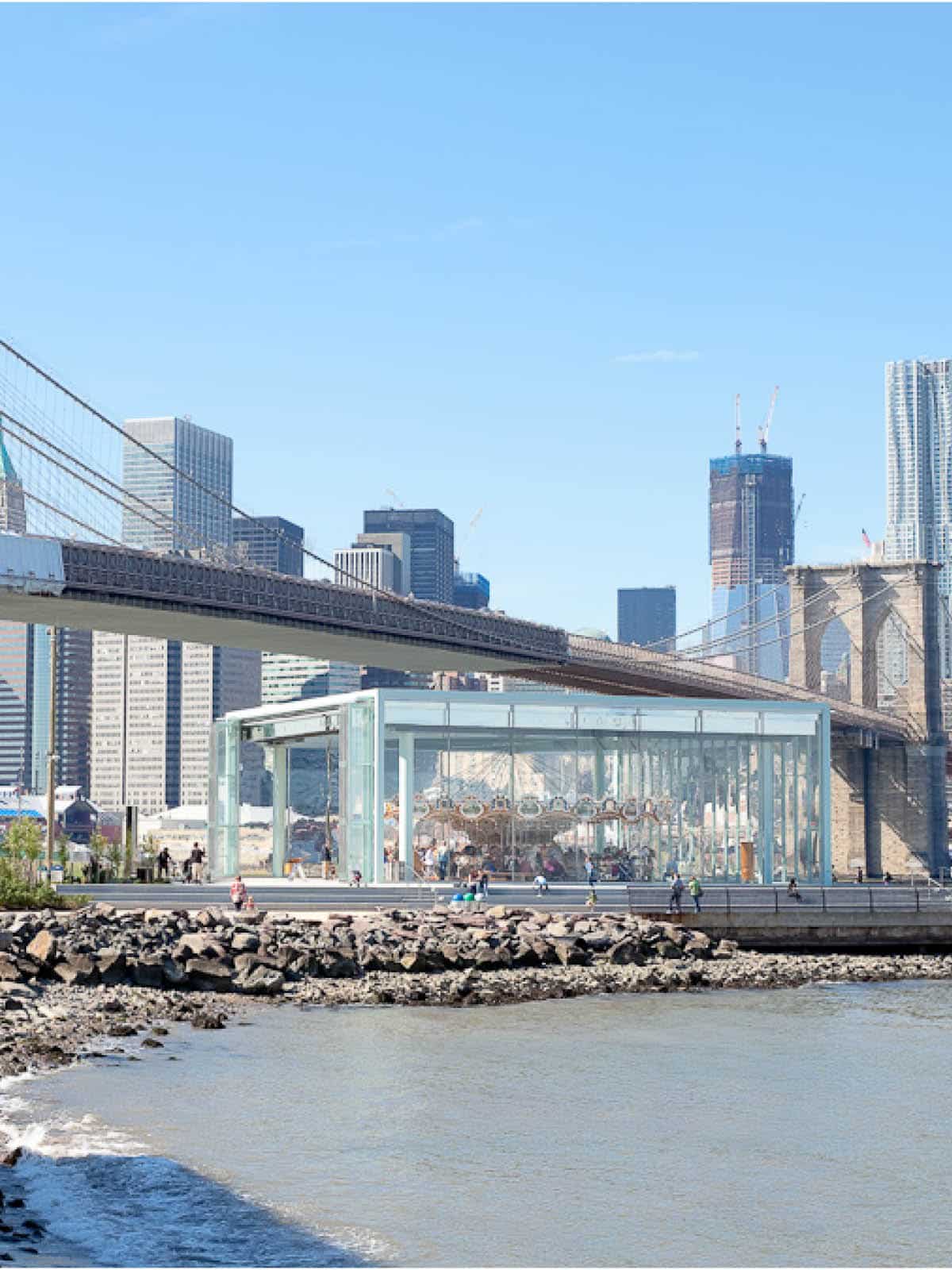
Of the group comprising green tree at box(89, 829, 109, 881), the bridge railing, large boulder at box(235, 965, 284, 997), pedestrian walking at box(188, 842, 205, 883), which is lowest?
large boulder at box(235, 965, 284, 997)


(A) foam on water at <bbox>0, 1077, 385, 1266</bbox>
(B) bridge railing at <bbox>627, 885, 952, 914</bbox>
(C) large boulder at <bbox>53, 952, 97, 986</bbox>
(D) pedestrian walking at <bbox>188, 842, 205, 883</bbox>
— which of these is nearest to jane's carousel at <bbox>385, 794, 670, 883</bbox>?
(B) bridge railing at <bbox>627, 885, 952, 914</bbox>

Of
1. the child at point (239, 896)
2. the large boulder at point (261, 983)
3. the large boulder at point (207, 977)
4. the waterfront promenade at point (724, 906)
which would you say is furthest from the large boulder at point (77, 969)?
the waterfront promenade at point (724, 906)

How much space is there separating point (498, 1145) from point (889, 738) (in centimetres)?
8045

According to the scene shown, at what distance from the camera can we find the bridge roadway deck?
6228cm

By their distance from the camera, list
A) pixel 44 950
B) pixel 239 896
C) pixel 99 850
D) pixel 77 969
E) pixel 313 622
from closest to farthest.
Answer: pixel 77 969, pixel 44 950, pixel 239 896, pixel 99 850, pixel 313 622

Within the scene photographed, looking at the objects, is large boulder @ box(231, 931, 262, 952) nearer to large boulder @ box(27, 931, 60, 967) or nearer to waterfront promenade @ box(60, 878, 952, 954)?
large boulder @ box(27, 931, 60, 967)

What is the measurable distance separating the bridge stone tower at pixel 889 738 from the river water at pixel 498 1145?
6409cm

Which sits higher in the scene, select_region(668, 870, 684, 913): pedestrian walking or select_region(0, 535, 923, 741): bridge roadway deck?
select_region(0, 535, 923, 741): bridge roadway deck

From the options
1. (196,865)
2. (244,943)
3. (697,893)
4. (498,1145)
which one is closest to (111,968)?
(244,943)

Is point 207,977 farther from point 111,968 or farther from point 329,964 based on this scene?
point 329,964

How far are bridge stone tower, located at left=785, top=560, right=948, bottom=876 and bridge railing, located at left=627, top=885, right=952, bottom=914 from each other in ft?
140

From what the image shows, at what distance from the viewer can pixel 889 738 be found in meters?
100

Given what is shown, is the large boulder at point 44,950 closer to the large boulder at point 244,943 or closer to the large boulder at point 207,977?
the large boulder at point 207,977

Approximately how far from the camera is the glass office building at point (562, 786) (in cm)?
5006
